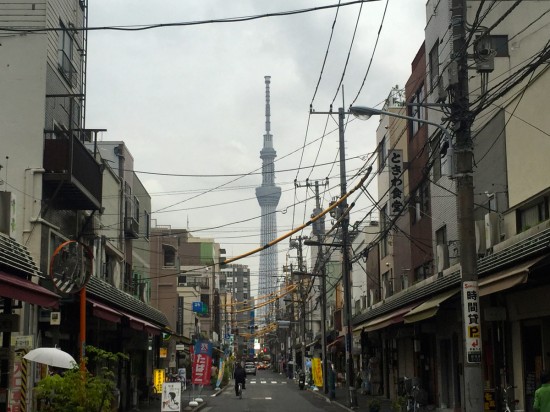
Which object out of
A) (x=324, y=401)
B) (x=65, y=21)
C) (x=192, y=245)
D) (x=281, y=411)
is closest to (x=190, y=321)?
(x=192, y=245)

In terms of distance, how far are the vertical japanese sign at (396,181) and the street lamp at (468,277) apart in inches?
702

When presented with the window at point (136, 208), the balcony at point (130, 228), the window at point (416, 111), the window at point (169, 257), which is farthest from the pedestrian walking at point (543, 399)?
→ the window at point (169, 257)

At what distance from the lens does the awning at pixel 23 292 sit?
1542 centimetres

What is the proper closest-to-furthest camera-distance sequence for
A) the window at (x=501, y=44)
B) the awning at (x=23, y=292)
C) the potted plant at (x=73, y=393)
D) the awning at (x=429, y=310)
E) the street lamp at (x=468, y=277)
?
the street lamp at (x=468, y=277), the potted plant at (x=73, y=393), the awning at (x=23, y=292), the awning at (x=429, y=310), the window at (x=501, y=44)

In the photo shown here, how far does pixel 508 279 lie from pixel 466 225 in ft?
7.29

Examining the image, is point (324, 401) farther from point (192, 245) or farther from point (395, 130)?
point (192, 245)

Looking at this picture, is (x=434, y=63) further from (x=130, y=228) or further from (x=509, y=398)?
(x=130, y=228)

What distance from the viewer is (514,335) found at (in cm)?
2131

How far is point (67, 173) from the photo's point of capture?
909 inches

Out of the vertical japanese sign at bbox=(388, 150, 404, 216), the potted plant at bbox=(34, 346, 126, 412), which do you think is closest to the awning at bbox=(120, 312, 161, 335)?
the vertical japanese sign at bbox=(388, 150, 404, 216)

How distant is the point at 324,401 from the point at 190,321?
148ft

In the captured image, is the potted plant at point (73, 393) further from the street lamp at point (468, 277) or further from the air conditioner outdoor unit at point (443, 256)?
the air conditioner outdoor unit at point (443, 256)

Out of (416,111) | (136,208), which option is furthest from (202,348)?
(416,111)

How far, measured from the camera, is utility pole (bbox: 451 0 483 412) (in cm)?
1369
